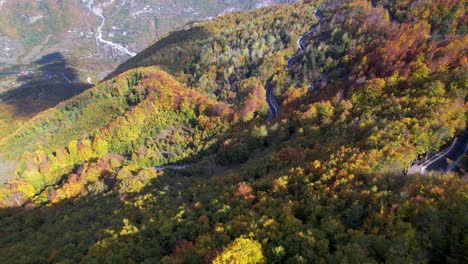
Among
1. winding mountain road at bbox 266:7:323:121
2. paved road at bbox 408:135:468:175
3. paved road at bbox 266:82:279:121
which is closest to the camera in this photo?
paved road at bbox 408:135:468:175

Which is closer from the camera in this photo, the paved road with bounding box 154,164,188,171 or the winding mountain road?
the paved road with bounding box 154,164,188,171

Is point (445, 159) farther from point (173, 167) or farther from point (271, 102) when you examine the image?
point (173, 167)


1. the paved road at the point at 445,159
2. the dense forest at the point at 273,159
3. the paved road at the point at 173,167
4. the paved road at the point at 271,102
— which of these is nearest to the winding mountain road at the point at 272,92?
the paved road at the point at 271,102

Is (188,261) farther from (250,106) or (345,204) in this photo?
(250,106)

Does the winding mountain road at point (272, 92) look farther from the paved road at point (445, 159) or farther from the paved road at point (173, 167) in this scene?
the paved road at point (445, 159)

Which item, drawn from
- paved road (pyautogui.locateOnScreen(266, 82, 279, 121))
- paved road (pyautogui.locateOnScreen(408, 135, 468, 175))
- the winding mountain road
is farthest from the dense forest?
paved road (pyautogui.locateOnScreen(266, 82, 279, 121))

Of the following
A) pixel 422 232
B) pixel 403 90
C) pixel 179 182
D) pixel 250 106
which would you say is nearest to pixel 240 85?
pixel 250 106

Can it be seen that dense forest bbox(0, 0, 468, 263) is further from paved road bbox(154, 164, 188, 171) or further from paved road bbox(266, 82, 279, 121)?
paved road bbox(266, 82, 279, 121)

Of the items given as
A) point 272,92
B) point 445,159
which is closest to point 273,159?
point 445,159
